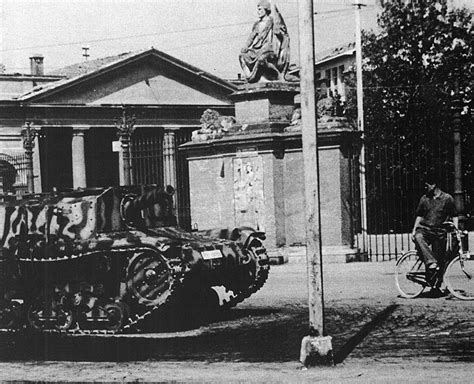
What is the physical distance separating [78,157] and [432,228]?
1202 inches

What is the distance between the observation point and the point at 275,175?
1964 cm

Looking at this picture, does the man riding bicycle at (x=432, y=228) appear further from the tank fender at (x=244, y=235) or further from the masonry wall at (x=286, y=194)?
the masonry wall at (x=286, y=194)

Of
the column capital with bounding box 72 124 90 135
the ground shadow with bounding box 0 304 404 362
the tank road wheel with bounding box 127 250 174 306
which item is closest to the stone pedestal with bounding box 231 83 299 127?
the ground shadow with bounding box 0 304 404 362

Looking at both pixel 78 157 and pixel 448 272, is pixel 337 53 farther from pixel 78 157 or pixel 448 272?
pixel 448 272

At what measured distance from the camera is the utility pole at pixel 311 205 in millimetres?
8547

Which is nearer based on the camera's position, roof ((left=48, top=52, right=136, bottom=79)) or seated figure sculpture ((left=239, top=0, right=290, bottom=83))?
seated figure sculpture ((left=239, top=0, right=290, bottom=83))

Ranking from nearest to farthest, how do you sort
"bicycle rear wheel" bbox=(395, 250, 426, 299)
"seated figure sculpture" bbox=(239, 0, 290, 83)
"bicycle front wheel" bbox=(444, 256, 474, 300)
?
"bicycle front wheel" bbox=(444, 256, 474, 300) < "bicycle rear wheel" bbox=(395, 250, 426, 299) < "seated figure sculpture" bbox=(239, 0, 290, 83)

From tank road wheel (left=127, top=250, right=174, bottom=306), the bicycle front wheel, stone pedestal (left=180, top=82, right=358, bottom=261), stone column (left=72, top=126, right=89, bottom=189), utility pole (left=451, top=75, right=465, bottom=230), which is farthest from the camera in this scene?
stone column (left=72, top=126, right=89, bottom=189)

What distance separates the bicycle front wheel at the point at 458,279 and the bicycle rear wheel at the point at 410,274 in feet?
1.32

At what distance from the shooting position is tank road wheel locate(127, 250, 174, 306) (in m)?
11.8

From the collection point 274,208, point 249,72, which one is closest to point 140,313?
point 274,208

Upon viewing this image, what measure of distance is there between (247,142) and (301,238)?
8.06 feet

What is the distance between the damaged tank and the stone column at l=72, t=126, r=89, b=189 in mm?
28851

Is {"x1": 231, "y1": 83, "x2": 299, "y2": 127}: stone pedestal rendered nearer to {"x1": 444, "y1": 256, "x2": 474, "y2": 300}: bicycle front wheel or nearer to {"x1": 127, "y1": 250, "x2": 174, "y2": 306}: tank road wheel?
{"x1": 444, "y1": 256, "x2": 474, "y2": 300}: bicycle front wheel
